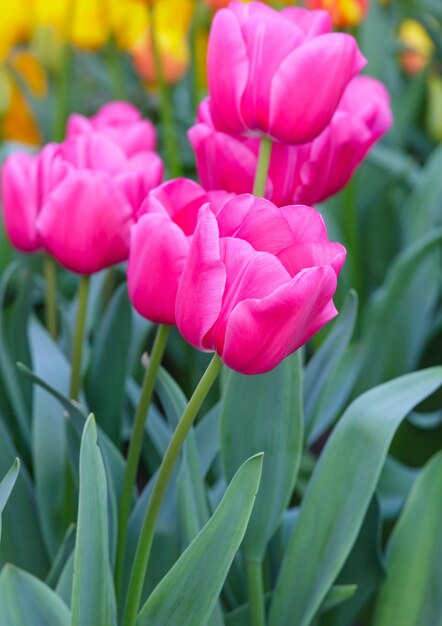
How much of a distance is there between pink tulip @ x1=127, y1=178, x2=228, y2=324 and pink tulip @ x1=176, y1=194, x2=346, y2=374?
0.04 m

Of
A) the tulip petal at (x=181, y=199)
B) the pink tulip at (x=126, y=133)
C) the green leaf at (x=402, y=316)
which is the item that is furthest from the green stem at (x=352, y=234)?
the tulip petal at (x=181, y=199)

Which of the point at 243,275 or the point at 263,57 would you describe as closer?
the point at 243,275

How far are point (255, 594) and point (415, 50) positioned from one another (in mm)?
1062

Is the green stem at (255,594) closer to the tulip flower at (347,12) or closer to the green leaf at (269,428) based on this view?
the green leaf at (269,428)

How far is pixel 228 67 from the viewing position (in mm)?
467

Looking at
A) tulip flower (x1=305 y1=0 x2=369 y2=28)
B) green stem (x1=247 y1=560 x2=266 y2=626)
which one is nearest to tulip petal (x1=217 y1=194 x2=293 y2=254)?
green stem (x1=247 y1=560 x2=266 y2=626)

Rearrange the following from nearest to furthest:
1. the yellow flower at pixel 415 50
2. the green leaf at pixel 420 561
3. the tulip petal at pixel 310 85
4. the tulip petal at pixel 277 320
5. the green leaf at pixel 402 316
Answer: the tulip petal at pixel 277 320, the tulip petal at pixel 310 85, the green leaf at pixel 420 561, the green leaf at pixel 402 316, the yellow flower at pixel 415 50

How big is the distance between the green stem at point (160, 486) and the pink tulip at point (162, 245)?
0.16 ft

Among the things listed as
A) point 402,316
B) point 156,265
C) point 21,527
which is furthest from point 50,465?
point 402,316

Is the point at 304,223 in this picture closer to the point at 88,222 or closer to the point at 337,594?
the point at 88,222

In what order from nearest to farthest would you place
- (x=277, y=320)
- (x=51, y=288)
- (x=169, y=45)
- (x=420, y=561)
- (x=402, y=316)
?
(x=277, y=320), (x=420, y=561), (x=51, y=288), (x=402, y=316), (x=169, y=45)

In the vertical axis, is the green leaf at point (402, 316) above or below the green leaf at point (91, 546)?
below

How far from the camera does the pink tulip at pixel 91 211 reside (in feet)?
1.68

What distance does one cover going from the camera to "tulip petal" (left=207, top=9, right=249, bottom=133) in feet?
1.53
